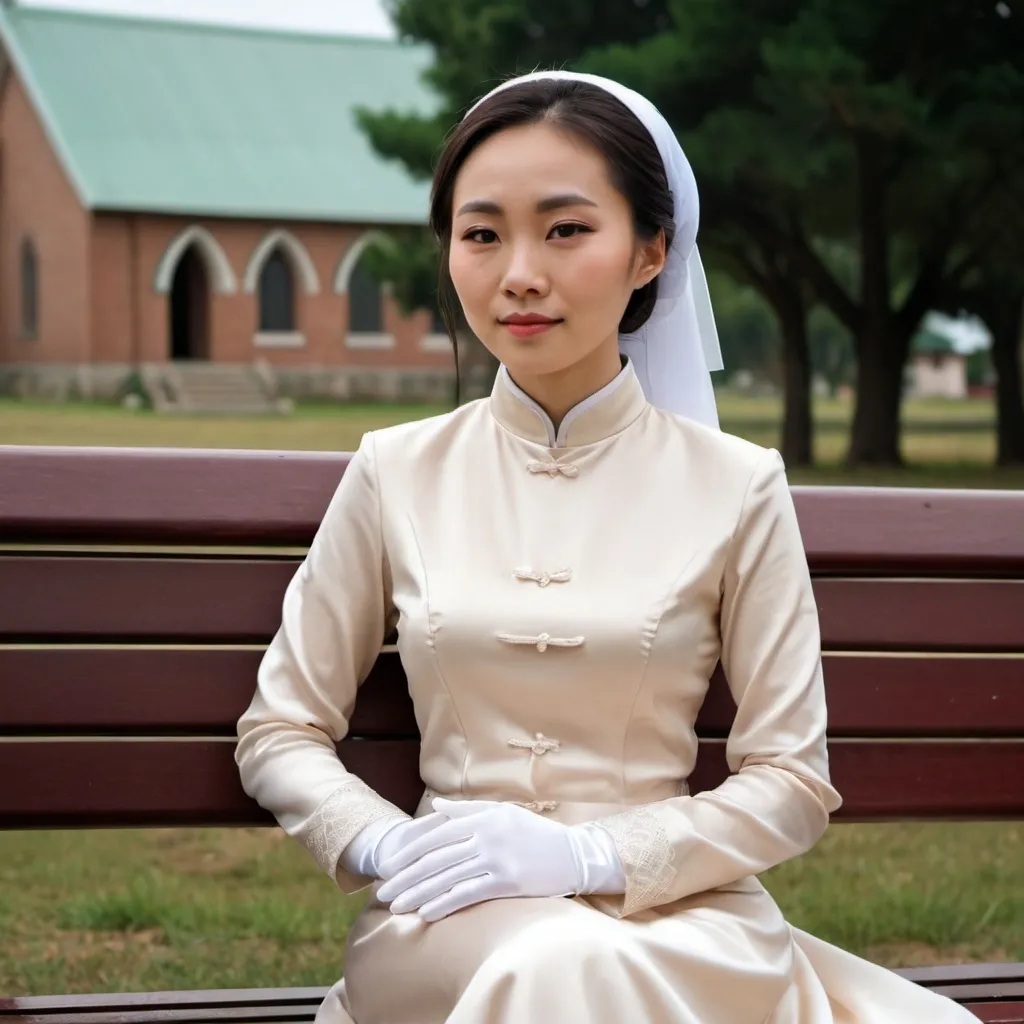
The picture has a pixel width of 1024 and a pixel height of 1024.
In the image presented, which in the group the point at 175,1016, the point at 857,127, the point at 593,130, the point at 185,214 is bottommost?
the point at 175,1016

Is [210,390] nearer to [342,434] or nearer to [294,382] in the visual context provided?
[294,382]

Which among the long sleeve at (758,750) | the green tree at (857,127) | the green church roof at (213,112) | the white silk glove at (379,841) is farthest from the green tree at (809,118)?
the white silk glove at (379,841)

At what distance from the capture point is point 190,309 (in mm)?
32688

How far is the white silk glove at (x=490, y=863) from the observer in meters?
1.86

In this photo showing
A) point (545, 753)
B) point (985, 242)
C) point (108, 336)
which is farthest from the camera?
point (108, 336)

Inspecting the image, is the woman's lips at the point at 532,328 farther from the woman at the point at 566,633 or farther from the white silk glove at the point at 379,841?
the white silk glove at the point at 379,841

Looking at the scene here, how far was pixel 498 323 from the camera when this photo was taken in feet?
6.90

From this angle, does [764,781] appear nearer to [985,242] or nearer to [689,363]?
[689,363]

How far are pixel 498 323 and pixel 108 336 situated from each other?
29.8 m

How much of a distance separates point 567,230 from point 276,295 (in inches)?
1224

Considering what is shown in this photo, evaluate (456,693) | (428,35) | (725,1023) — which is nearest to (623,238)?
(456,693)

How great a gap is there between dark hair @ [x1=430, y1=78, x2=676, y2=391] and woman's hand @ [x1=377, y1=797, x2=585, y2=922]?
762mm

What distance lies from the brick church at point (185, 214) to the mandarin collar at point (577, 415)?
94.9 ft

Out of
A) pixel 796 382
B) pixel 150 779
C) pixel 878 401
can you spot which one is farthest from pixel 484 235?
pixel 796 382
